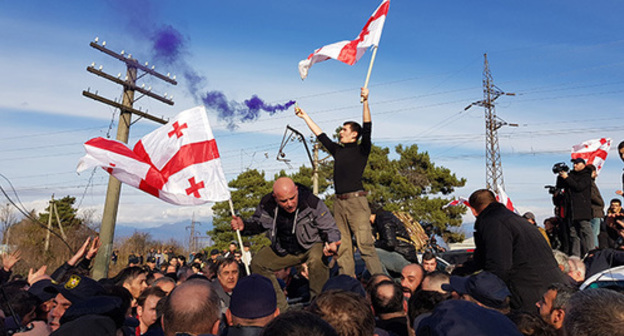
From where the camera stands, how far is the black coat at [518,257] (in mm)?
4594

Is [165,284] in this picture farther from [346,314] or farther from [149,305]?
[346,314]

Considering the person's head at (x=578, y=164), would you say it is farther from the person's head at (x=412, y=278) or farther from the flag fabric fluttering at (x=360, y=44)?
the person's head at (x=412, y=278)

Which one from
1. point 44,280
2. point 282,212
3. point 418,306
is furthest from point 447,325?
point 44,280

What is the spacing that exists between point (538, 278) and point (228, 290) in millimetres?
3691

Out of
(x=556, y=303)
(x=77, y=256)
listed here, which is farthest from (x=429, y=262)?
(x=77, y=256)

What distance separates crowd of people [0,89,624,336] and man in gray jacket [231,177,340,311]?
13mm

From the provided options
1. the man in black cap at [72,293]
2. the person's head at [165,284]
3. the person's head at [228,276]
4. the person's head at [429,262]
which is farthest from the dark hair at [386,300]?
the person's head at [429,262]

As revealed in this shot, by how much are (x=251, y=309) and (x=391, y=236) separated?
199 inches

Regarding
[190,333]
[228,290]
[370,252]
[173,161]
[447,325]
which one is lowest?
[228,290]

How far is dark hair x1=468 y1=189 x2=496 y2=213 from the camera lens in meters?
4.98

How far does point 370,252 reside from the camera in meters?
6.06

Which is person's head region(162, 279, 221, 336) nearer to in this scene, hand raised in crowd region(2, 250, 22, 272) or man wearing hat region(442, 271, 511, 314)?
man wearing hat region(442, 271, 511, 314)

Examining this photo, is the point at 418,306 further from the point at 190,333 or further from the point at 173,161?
the point at 173,161

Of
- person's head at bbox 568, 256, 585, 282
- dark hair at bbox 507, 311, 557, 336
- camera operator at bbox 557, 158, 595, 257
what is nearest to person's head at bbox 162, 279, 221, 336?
dark hair at bbox 507, 311, 557, 336
